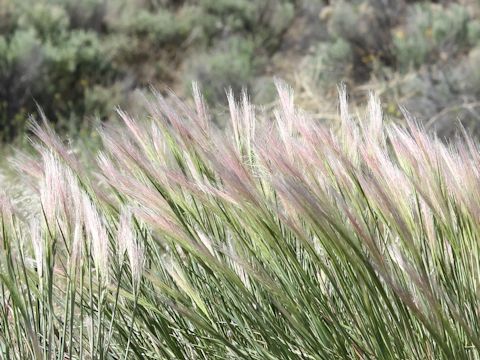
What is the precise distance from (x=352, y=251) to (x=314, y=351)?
0.18 metres

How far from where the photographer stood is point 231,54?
26.9 feet

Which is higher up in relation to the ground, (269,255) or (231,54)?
(269,255)

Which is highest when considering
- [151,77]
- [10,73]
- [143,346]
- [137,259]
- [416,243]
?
[137,259]

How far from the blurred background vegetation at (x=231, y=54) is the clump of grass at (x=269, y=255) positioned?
381 cm

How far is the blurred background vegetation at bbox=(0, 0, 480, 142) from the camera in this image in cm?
636

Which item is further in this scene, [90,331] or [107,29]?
[107,29]

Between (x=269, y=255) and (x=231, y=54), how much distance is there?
703 cm

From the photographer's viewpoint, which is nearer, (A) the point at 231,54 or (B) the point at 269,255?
(B) the point at 269,255

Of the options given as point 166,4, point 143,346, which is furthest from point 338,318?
point 166,4

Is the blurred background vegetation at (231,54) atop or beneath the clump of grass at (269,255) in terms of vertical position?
beneath

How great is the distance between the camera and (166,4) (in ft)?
33.9

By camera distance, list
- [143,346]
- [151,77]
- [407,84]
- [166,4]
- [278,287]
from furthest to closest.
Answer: [166,4]
[151,77]
[407,84]
[143,346]
[278,287]

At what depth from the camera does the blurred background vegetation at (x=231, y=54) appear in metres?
6.36

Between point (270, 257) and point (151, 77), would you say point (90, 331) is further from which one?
point (151, 77)
